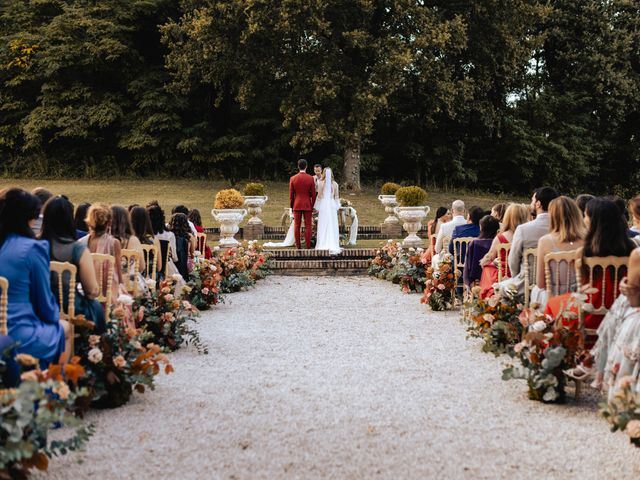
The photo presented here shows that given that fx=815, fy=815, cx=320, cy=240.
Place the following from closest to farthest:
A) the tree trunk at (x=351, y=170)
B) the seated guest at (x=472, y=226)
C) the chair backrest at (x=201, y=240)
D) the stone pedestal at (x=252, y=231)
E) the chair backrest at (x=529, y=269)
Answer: the chair backrest at (x=529, y=269) < the seated guest at (x=472, y=226) < the chair backrest at (x=201, y=240) < the stone pedestal at (x=252, y=231) < the tree trunk at (x=351, y=170)

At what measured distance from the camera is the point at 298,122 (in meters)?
31.3

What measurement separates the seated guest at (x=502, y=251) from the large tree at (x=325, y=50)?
16828 millimetres

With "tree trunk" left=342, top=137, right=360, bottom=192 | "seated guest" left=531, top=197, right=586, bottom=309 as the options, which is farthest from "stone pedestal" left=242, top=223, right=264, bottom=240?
"seated guest" left=531, top=197, right=586, bottom=309

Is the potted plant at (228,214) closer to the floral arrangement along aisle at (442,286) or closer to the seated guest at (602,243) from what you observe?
the floral arrangement along aisle at (442,286)

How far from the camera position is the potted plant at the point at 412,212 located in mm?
16703

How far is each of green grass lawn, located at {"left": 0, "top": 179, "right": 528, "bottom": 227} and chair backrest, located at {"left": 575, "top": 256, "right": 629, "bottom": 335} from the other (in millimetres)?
15187

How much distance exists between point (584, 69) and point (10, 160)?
23495 millimetres

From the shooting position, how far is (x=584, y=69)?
32500mm

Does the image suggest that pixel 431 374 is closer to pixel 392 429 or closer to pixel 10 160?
pixel 392 429

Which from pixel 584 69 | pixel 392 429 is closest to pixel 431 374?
pixel 392 429

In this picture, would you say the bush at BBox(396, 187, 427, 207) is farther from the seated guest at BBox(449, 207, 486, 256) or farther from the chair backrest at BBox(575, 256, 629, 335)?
the chair backrest at BBox(575, 256, 629, 335)

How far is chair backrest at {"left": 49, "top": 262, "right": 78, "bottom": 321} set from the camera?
5.08 meters

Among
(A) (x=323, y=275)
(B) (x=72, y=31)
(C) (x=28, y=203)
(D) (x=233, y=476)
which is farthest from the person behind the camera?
(B) (x=72, y=31)

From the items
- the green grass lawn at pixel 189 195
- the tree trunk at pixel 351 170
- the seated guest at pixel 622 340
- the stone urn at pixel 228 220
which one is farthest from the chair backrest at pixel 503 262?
the tree trunk at pixel 351 170
